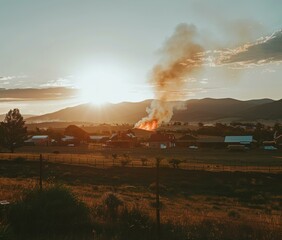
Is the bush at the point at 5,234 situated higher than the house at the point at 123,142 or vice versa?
the bush at the point at 5,234

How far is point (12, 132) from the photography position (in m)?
90.3

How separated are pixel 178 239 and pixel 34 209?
5.01 m

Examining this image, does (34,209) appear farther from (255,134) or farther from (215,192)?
(255,134)

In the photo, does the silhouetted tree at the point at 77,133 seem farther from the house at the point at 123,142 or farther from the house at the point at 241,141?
the house at the point at 241,141

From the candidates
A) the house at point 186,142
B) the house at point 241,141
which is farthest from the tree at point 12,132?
the house at point 241,141

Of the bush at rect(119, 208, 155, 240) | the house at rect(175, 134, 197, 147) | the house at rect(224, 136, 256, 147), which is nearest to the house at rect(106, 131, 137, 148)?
the house at rect(175, 134, 197, 147)

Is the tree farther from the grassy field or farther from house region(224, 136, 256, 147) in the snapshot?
house region(224, 136, 256, 147)

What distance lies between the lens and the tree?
295 feet

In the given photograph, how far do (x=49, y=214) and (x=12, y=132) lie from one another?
79312 mm

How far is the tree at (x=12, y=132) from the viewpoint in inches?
3538

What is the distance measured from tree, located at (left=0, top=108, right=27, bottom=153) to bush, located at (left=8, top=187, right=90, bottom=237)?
78.0m

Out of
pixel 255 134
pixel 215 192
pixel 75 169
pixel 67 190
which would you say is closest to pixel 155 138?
pixel 255 134

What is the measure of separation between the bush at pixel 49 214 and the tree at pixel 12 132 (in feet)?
256

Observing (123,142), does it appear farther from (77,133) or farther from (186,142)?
(77,133)
